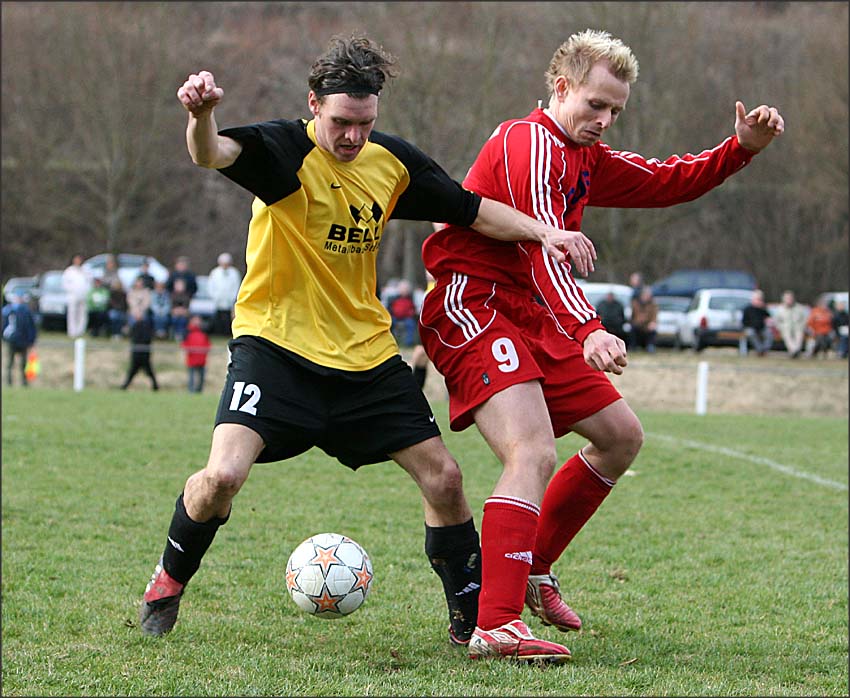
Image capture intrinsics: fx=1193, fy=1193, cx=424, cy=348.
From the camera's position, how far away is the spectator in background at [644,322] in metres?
26.7

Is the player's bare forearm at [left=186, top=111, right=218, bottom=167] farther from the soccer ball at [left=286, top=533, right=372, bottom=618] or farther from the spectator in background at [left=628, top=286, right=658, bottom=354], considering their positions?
the spectator in background at [left=628, top=286, right=658, bottom=354]

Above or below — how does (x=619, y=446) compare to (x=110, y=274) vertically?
above

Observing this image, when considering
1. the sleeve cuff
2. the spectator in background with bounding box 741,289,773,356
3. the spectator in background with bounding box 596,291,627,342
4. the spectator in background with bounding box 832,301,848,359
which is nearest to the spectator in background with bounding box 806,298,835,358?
the spectator in background with bounding box 832,301,848,359

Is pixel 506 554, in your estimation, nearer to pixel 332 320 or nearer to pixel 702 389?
pixel 332 320

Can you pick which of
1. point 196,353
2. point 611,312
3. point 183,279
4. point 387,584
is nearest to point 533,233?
point 387,584

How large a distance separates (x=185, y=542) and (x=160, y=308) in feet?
71.1

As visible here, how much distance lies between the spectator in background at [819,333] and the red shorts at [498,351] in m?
23.4

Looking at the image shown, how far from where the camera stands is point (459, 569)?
15.8ft

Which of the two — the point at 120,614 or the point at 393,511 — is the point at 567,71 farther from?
the point at 393,511

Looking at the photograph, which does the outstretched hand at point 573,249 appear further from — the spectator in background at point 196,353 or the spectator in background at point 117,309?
the spectator in background at point 117,309

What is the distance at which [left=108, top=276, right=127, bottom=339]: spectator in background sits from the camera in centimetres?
2597

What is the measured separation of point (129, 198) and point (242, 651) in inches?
1288

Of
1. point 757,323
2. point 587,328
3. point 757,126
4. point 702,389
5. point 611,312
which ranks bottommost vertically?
point 702,389

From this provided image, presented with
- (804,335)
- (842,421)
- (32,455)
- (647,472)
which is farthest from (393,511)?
(804,335)
